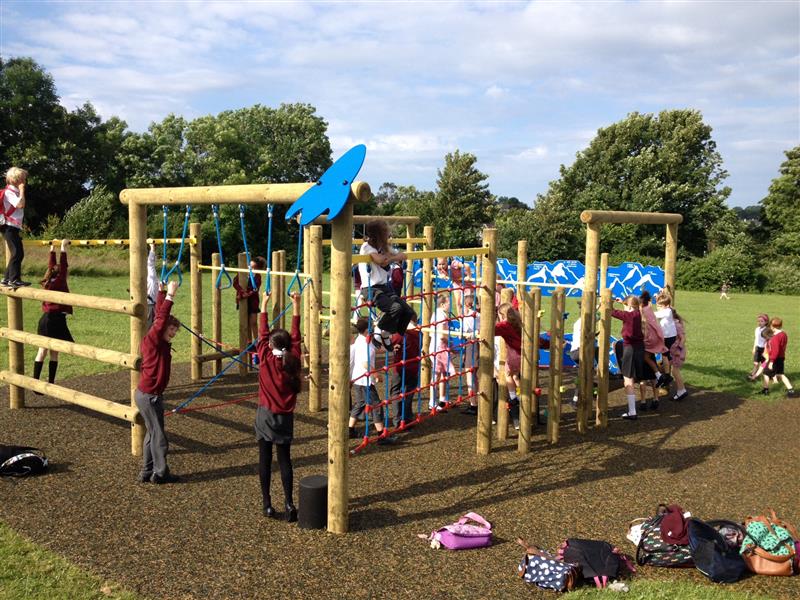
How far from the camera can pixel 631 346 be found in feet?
29.9

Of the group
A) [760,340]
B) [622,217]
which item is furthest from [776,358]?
[622,217]

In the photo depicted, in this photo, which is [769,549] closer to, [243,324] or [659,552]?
[659,552]

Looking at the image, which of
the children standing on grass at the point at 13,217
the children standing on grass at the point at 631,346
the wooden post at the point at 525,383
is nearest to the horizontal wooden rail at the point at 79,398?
the children standing on grass at the point at 13,217

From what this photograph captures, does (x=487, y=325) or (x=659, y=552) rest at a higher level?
(x=487, y=325)

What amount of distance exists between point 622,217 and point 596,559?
546 centimetres

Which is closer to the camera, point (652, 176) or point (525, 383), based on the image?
point (525, 383)

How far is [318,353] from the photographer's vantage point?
8938 mm

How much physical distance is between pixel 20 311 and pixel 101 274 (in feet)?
70.4

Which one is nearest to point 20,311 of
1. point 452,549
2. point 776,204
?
point 452,549

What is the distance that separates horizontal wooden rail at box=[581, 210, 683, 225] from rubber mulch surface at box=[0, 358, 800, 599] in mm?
2634

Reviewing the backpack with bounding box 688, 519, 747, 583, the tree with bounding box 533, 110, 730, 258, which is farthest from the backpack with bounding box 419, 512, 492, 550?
the tree with bounding box 533, 110, 730, 258

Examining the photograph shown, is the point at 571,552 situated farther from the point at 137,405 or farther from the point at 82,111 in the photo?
the point at 82,111

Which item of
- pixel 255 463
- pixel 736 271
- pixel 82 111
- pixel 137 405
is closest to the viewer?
pixel 137 405

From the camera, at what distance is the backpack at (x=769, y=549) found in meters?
4.80
